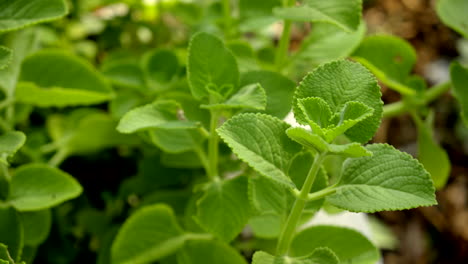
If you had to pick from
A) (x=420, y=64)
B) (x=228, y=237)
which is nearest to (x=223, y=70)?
(x=228, y=237)

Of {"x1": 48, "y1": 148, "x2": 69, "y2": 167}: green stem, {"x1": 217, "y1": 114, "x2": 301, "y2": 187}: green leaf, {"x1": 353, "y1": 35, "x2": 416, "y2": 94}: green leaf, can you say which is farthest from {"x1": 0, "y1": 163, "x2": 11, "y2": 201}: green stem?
{"x1": 353, "y1": 35, "x2": 416, "y2": 94}: green leaf

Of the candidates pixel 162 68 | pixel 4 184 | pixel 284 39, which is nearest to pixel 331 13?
pixel 284 39

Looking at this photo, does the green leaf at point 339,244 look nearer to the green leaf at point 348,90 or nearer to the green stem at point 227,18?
the green leaf at point 348,90

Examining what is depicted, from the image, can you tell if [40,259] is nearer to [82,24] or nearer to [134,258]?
[134,258]

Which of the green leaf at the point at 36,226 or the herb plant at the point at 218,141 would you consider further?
the green leaf at the point at 36,226

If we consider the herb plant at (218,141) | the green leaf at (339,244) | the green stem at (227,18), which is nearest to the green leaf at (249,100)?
the herb plant at (218,141)

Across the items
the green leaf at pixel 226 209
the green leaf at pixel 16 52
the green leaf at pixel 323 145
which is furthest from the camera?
the green leaf at pixel 16 52

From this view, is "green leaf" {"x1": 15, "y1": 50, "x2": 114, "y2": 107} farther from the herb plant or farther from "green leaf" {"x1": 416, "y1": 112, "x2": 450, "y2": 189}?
"green leaf" {"x1": 416, "y1": 112, "x2": 450, "y2": 189}
